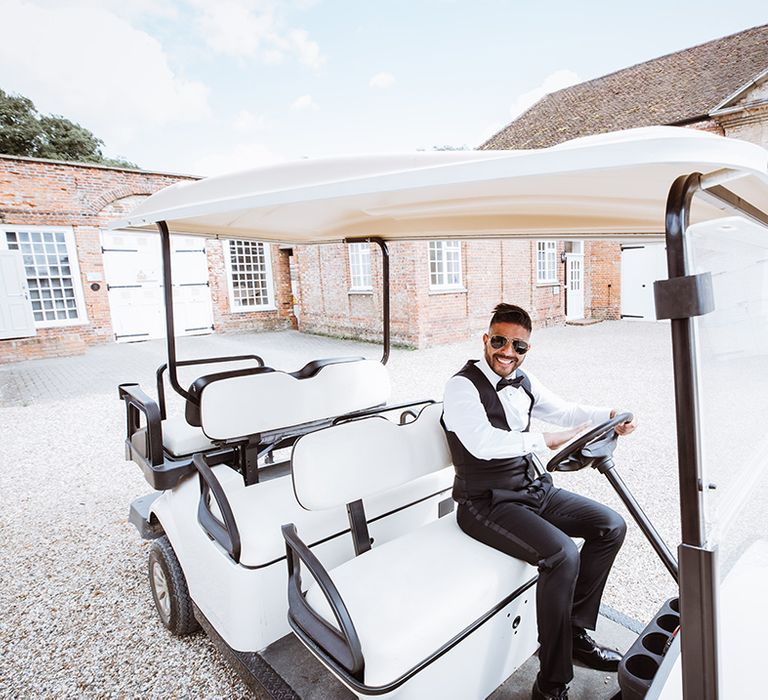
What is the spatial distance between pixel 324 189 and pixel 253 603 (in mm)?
1587

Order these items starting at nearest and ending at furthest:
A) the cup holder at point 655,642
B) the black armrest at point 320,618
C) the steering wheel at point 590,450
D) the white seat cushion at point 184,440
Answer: the black armrest at point 320,618, the cup holder at point 655,642, the steering wheel at point 590,450, the white seat cushion at point 184,440

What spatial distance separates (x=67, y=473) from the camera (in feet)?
15.3

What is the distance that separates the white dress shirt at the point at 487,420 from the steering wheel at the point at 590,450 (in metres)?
0.12

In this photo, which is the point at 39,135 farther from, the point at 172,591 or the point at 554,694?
the point at 554,694

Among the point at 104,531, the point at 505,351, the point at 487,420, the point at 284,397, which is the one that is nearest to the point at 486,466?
the point at 487,420

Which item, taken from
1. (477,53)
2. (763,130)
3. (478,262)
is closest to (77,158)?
(477,53)

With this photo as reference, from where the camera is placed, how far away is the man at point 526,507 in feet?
5.49

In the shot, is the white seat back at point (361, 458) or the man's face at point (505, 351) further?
the man's face at point (505, 351)

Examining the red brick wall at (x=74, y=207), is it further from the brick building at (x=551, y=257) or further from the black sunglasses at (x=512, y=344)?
the black sunglasses at (x=512, y=344)

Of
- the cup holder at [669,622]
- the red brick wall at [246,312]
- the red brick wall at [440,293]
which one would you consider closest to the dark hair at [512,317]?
the cup holder at [669,622]

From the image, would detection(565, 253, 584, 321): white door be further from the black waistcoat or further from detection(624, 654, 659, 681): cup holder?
detection(624, 654, 659, 681): cup holder

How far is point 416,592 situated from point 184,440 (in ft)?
6.18

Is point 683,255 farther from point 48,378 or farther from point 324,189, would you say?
point 48,378

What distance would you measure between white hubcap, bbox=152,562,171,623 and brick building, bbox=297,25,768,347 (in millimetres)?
8943
